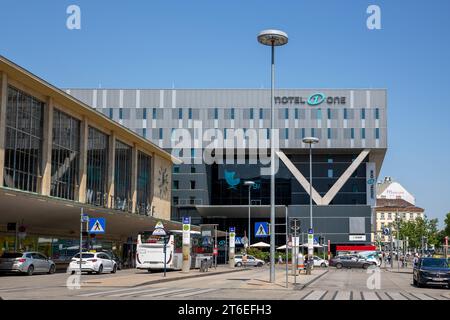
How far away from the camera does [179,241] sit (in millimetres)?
42250

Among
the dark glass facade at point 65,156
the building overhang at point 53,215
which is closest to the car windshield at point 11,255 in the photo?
the building overhang at point 53,215

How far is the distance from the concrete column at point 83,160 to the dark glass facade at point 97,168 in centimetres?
116

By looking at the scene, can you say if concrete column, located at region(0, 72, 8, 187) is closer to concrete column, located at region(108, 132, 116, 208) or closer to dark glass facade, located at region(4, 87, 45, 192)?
dark glass facade, located at region(4, 87, 45, 192)

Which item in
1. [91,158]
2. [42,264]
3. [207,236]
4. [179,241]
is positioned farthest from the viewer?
[91,158]

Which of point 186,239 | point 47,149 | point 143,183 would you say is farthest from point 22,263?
point 143,183

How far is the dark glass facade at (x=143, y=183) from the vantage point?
217 feet

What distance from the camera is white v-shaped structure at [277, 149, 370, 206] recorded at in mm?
92375

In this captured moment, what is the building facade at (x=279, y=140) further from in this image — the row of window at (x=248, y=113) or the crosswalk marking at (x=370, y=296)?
the crosswalk marking at (x=370, y=296)

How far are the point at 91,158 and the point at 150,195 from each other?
17.4 metres

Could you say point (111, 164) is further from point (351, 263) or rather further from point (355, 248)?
point (355, 248)

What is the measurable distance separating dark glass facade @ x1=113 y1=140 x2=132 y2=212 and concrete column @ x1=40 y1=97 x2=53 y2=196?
46.4ft
